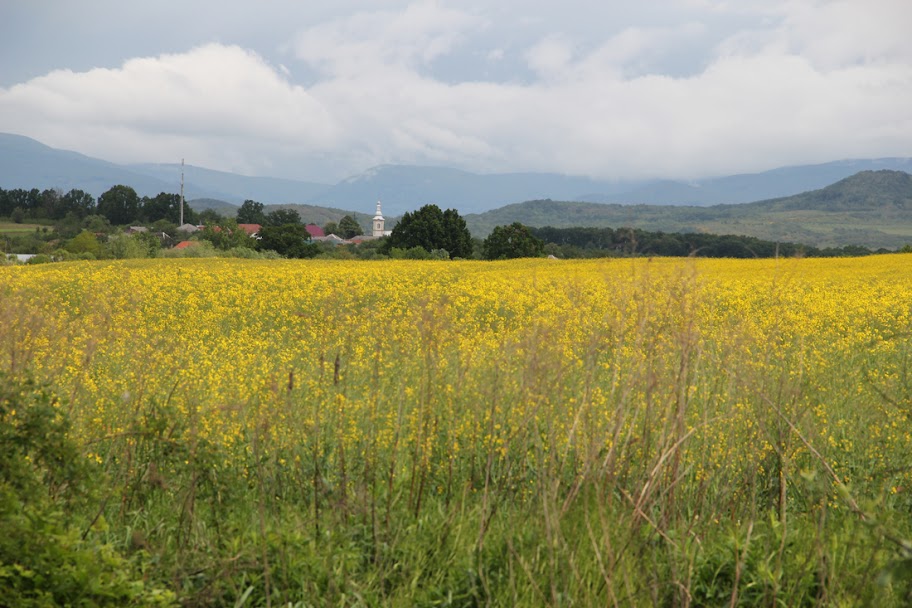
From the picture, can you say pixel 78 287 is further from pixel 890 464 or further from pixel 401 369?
pixel 890 464

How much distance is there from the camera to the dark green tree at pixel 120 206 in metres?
135

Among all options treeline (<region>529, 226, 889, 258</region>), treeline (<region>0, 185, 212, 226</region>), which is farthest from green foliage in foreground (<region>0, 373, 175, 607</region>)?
treeline (<region>0, 185, 212, 226</region>)

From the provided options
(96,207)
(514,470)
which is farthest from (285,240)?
(514,470)

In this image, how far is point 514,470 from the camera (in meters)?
5.47

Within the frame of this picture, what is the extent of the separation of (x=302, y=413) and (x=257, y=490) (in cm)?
91

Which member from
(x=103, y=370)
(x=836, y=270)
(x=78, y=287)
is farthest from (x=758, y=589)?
(x=836, y=270)

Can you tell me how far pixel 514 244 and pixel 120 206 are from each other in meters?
92.9

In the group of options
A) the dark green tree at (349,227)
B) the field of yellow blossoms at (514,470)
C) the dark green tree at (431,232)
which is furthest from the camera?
the dark green tree at (349,227)

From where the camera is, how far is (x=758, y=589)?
413 centimetres

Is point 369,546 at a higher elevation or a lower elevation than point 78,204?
lower

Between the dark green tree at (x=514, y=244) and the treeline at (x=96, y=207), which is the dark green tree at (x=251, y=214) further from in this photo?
the dark green tree at (x=514, y=244)

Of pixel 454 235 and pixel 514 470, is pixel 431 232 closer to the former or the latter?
pixel 454 235

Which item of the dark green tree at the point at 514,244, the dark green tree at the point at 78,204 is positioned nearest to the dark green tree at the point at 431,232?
the dark green tree at the point at 514,244

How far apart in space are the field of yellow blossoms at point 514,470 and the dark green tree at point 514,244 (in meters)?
61.1
